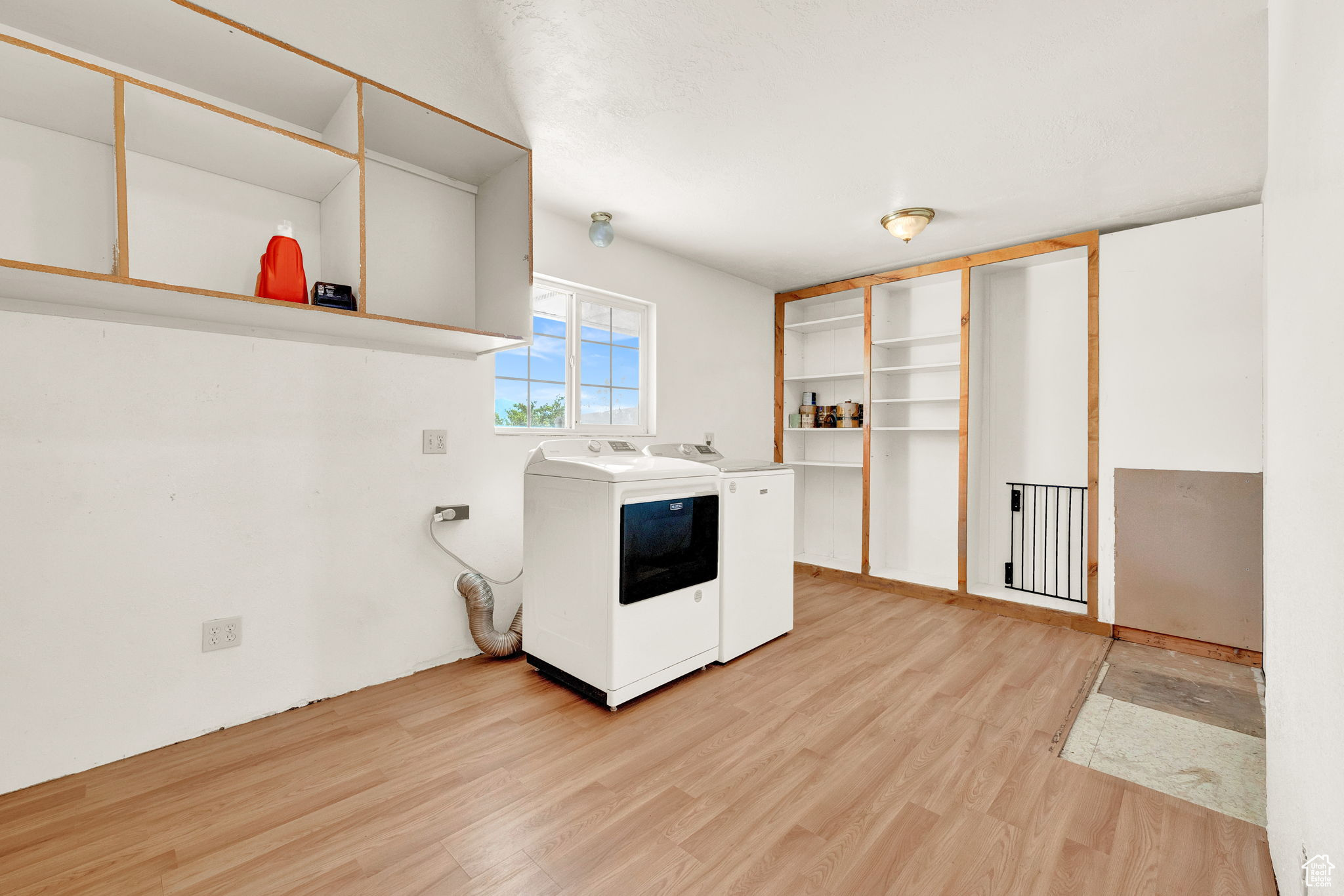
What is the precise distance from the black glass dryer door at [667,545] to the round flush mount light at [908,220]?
193 cm

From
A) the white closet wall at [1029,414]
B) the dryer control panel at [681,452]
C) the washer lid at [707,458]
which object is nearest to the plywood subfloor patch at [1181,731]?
the white closet wall at [1029,414]

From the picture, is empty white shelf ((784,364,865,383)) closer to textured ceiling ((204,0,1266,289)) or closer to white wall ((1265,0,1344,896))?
textured ceiling ((204,0,1266,289))

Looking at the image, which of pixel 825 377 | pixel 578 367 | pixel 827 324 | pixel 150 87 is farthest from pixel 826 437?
pixel 150 87

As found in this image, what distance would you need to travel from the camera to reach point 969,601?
3758 mm

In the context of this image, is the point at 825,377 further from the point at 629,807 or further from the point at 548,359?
the point at 629,807

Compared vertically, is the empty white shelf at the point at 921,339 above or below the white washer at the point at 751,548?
above

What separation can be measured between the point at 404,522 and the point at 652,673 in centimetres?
133

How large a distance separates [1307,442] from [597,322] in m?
3.13

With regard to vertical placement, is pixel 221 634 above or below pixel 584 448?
below

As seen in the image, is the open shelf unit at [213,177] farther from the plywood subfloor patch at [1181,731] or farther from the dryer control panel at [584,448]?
the plywood subfloor patch at [1181,731]

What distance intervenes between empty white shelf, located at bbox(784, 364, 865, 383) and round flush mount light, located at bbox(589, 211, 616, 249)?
2.25m

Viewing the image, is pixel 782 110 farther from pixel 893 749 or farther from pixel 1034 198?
pixel 893 749

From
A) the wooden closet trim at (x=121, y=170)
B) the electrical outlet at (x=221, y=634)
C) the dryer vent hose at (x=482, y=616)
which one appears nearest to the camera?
the wooden closet trim at (x=121, y=170)

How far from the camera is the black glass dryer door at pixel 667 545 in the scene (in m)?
2.27
